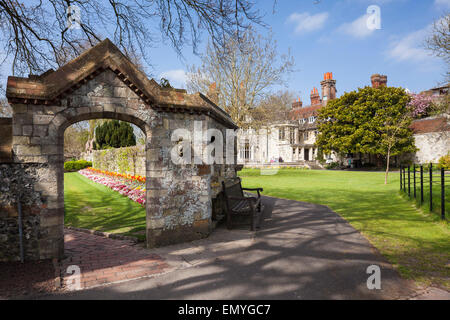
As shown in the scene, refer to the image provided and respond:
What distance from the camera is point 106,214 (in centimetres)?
889

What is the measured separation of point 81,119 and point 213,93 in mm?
16495

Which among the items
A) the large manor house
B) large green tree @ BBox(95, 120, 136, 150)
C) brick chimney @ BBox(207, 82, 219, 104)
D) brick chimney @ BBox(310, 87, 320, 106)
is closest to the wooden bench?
brick chimney @ BBox(207, 82, 219, 104)

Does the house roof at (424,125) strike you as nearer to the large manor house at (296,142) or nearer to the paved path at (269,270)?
the large manor house at (296,142)

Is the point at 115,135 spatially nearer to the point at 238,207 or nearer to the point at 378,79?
the point at 238,207

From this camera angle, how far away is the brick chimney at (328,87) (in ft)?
154

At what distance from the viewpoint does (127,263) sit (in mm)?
4707

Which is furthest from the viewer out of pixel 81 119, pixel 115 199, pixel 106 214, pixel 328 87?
pixel 328 87

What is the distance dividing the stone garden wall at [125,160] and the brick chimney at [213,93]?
25.2 feet

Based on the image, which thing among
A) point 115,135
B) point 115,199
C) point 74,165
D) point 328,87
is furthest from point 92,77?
point 328,87

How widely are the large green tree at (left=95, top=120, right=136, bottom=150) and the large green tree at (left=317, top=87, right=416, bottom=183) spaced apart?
2625cm

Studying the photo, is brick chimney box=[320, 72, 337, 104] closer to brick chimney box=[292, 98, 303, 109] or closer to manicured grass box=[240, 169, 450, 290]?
brick chimney box=[292, 98, 303, 109]

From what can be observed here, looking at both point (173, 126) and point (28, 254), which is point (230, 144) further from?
point (28, 254)

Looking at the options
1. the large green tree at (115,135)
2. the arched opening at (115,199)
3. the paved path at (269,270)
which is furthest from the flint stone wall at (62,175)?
the large green tree at (115,135)
